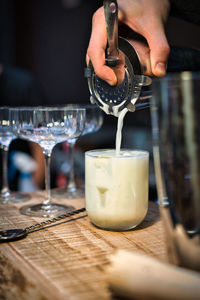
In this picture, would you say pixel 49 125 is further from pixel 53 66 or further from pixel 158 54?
pixel 53 66

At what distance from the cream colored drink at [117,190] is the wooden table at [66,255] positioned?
0.03 m

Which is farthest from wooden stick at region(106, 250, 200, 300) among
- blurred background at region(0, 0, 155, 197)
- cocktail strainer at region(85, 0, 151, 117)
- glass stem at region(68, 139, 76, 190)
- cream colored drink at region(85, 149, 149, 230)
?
blurred background at region(0, 0, 155, 197)

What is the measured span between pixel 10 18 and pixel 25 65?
53 centimetres

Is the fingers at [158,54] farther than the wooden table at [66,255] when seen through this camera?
Yes

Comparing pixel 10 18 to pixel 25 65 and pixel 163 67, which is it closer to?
pixel 25 65

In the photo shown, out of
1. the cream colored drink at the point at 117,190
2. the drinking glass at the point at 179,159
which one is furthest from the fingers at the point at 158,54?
the drinking glass at the point at 179,159

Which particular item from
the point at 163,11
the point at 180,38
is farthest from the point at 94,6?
the point at 163,11

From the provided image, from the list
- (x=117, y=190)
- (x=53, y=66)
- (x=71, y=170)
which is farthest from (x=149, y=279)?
(x=53, y=66)

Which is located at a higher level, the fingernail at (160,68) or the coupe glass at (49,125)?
the fingernail at (160,68)

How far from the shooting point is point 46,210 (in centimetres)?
89

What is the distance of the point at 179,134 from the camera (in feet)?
1.44

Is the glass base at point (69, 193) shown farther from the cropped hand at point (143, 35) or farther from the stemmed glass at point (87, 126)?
the cropped hand at point (143, 35)

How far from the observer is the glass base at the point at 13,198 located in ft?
3.34

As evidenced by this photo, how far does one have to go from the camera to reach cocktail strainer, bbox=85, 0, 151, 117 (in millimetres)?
728
